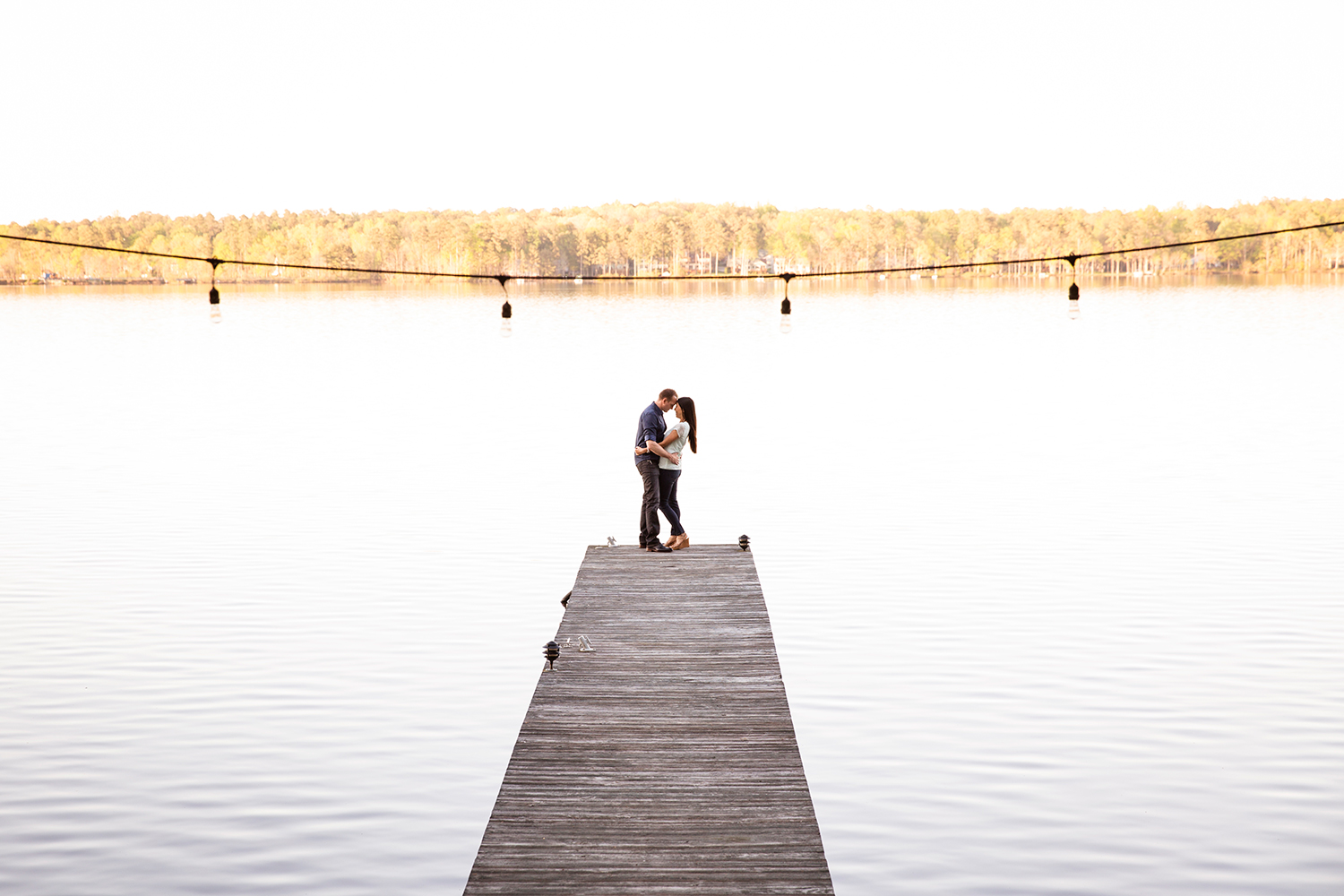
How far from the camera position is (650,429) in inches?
645

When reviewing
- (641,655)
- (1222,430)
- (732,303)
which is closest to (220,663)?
(641,655)

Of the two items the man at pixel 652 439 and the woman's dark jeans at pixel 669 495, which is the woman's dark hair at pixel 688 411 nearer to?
the man at pixel 652 439

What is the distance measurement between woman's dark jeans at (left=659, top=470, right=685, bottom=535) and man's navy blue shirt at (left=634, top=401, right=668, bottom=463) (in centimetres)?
42

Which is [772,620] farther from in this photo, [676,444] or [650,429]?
[650,429]

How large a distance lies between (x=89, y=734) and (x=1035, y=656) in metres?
9.89

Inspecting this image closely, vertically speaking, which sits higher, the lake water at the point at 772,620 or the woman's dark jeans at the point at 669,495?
the woman's dark jeans at the point at 669,495

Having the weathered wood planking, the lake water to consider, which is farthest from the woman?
the weathered wood planking

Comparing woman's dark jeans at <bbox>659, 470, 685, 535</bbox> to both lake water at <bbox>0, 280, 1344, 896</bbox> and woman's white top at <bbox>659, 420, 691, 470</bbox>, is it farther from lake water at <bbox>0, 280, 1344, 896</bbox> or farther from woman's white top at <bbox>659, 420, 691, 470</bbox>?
lake water at <bbox>0, 280, 1344, 896</bbox>

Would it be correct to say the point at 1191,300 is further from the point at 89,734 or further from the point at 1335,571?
the point at 89,734

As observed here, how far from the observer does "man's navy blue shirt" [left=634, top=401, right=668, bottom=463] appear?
16.4 meters

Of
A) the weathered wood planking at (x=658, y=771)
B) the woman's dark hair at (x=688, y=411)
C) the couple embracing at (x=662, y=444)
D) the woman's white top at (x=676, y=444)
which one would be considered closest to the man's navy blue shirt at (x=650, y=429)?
the couple embracing at (x=662, y=444)

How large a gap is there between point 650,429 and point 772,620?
9.58 ft

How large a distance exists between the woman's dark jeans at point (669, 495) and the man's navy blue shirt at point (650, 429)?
16.5 inches

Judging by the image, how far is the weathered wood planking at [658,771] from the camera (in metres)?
7.92
